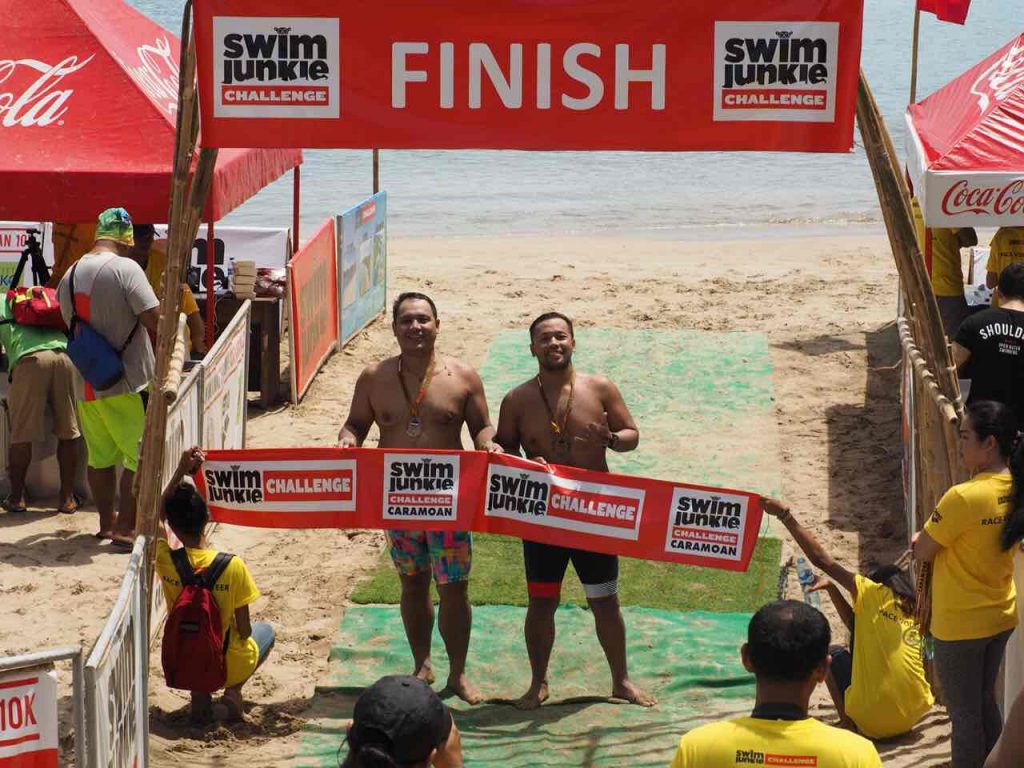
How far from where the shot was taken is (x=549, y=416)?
254 inches

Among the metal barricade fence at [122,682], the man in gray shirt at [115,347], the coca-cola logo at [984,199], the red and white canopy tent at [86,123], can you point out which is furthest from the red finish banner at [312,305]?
the metal barricade fence at [122,682]

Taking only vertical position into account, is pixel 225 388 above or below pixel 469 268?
below

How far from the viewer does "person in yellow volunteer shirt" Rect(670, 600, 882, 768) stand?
340 cm

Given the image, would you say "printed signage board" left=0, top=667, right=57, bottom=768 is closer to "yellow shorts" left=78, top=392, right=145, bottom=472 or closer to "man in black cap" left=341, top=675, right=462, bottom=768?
"man in black cap" left=341, top=675, right=462, bottom=768

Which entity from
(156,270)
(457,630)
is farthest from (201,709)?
(156,270)

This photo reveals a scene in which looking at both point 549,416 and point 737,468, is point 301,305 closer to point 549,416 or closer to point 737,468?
point 737,468

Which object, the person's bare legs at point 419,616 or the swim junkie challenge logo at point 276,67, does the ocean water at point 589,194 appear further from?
the swim junkie challenge logo at point 276,67

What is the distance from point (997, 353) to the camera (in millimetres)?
7453

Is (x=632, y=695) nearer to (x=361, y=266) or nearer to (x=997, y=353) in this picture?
(x=997, y=353)

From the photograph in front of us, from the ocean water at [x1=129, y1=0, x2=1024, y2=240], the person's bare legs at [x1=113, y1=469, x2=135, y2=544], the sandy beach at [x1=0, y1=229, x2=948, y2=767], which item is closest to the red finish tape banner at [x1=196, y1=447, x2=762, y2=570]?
the sandy beach at [x1=0, y1=229, x2=948, y2=767]

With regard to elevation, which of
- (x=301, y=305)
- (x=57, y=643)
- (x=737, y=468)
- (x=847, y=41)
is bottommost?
(x=57, y=643)

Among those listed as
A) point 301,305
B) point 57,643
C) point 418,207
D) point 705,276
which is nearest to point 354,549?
point 57,643

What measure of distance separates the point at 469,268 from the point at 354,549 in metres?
9.54

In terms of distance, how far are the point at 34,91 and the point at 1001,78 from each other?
6352 mm
